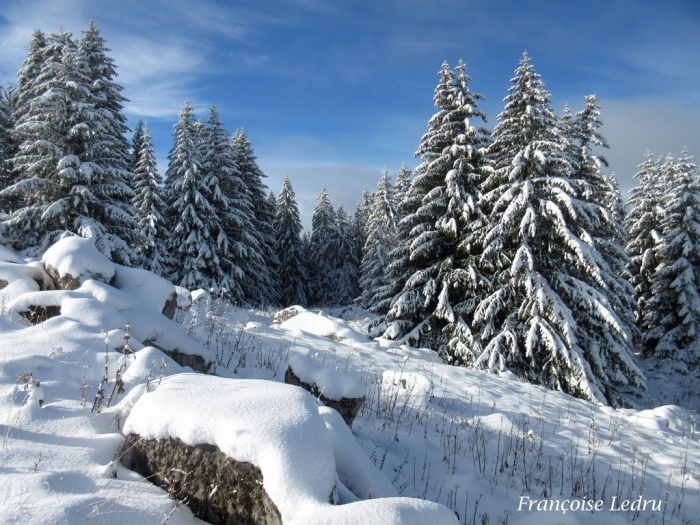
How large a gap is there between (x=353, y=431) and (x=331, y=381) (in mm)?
816

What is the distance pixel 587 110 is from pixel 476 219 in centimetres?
680

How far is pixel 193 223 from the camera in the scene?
22.9m

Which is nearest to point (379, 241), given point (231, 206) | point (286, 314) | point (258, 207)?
point (258, 207)

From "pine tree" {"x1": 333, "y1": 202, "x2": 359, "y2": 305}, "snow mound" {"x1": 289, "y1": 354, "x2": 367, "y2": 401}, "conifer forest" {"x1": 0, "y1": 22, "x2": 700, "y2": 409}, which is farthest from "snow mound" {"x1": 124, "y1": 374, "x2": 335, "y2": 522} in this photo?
"pine tree" {"x1": 333, "y1": 202, "x2": 359, "y2": 305}

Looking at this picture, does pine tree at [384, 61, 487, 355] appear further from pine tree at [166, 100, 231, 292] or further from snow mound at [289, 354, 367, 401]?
Answer: pine tree at [166, 100, 231, 292]

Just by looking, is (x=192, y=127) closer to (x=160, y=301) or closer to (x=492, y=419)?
(x=160, y=301)

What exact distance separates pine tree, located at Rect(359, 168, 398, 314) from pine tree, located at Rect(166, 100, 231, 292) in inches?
401

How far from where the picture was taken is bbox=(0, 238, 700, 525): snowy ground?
2.63 meters

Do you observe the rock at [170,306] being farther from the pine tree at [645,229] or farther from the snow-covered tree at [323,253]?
the snow-covered tree at [323,253]

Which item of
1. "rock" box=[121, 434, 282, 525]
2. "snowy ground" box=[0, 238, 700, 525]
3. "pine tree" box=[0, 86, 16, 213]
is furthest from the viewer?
"pine tree" box=[0, 86, 16, 213]

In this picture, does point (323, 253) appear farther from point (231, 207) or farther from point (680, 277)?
point (680, 277)

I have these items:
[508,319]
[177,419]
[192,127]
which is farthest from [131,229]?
[177,419]

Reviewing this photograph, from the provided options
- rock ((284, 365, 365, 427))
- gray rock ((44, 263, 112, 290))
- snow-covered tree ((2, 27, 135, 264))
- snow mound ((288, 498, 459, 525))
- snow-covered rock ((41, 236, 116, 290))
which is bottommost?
rock ((284, 365, 365, 427))

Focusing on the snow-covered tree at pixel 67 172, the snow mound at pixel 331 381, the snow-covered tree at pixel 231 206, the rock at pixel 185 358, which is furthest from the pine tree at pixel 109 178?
the snow mound at pixel 331 381
